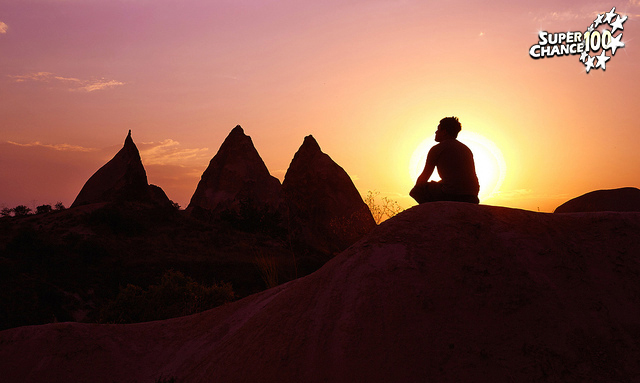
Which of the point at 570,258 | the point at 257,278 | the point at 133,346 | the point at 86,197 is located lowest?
the point at 257,278

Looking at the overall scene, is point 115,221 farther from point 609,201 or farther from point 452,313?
point 452,313

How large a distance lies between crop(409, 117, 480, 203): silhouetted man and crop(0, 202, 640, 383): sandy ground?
0.67 meters

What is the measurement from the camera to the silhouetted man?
16.5ft

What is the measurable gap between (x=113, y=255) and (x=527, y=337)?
1598 cm

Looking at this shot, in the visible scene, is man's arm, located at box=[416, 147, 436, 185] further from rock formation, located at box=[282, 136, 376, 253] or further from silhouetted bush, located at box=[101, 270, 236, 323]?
rock formation, located at box=[282, 136, 376, 253]

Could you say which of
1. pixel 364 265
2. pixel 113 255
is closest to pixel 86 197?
pixel 113 255

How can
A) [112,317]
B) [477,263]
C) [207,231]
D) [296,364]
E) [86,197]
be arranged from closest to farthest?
[296,364] < [477,263] < [112,317] < [207,231] < [86,197]

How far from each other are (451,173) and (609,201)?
9.75 meters

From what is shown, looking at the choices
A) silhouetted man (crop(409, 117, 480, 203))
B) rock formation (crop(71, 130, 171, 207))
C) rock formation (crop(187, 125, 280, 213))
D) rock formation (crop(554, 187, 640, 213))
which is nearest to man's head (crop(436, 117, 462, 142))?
silhouetted man (crop(409, 117, 480, 203))

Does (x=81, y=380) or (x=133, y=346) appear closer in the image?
(x=81, y=380)

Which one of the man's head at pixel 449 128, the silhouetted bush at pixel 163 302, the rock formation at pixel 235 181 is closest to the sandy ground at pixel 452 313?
the man's head at pixel 449 128

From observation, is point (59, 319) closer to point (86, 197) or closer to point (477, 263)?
point (477, 263)

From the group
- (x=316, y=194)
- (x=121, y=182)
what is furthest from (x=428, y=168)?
(x=121, y=182)

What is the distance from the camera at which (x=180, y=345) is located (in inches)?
203
